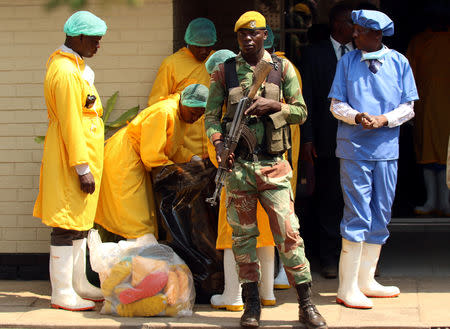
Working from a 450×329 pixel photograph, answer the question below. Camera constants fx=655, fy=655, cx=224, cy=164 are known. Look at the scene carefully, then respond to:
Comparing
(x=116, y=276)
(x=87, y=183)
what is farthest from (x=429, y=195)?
(x=87, y=183)

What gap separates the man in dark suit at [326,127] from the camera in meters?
5.14

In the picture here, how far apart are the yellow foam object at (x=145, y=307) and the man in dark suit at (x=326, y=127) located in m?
1.53

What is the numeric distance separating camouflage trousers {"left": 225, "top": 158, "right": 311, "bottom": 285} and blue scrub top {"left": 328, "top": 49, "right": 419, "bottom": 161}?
1.91 ft

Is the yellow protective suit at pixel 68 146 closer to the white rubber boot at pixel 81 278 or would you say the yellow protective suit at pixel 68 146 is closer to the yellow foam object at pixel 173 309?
the white rubber boot at pixel 81 278

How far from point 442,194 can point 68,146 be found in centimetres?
389

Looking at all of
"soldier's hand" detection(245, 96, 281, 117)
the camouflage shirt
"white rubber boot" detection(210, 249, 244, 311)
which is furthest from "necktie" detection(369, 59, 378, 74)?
"white rubber boot" detection(210, 249, 244, 311)

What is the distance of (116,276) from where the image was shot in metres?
4.33

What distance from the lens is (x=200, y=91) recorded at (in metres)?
4.55

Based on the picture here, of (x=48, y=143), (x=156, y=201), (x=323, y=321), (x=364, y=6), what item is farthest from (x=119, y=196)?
(x=364, y=6)

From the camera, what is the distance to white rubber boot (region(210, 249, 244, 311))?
439 centimetres

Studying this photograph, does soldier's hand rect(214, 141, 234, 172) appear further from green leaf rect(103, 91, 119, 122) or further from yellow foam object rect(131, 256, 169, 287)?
green leaf rect(103, 91, 119, 122)

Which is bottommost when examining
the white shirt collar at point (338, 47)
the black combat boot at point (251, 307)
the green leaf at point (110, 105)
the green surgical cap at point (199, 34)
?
the black combat boot at point (251, 307)

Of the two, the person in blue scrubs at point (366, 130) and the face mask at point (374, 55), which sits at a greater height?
the face mask at point (374, 55)

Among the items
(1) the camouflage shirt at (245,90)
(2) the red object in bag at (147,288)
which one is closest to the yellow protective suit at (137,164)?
(2) the red object in bag at (147,288)
